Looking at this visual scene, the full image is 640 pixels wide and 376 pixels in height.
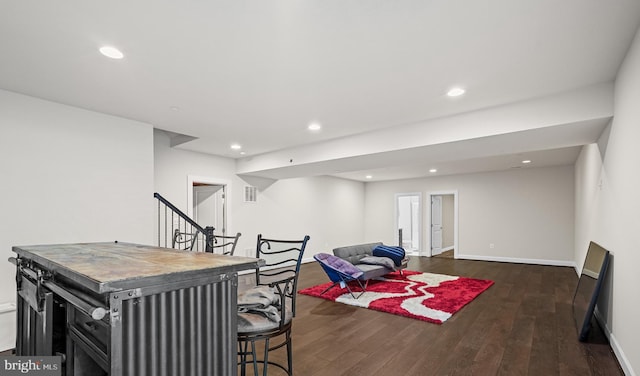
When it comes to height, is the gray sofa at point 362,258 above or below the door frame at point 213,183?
below

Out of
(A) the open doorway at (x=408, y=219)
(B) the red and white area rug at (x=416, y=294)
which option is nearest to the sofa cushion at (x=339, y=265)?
(B) the red and white area rug at (x=416, y=294)

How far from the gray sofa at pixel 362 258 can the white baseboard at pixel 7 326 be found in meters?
4.19

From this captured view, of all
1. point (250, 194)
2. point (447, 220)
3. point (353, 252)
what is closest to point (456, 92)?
point (353, 252)

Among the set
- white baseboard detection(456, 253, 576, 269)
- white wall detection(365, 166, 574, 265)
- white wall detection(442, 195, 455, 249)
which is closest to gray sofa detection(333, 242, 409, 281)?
white baseboard detection(456, 253, 576, 269)

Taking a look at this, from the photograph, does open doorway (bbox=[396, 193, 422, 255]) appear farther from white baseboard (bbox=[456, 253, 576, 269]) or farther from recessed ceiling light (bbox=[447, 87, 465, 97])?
recessed ceiling light (bbox=[447, 87, 465, 97])

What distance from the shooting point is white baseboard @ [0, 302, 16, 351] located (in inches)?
125

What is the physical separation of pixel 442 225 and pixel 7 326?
35.7 ft

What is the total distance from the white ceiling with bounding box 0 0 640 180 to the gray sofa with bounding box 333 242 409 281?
95.1 inches

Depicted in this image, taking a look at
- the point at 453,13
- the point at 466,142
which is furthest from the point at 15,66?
the point at 466,142

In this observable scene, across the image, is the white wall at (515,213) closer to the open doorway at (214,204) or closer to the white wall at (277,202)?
the white wall at (277,202)

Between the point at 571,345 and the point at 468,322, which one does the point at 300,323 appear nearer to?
the point at 468,322

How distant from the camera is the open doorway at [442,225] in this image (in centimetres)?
967

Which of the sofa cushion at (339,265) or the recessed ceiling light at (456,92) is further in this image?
the sofa cushion at (339,265)

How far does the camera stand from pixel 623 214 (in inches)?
107
